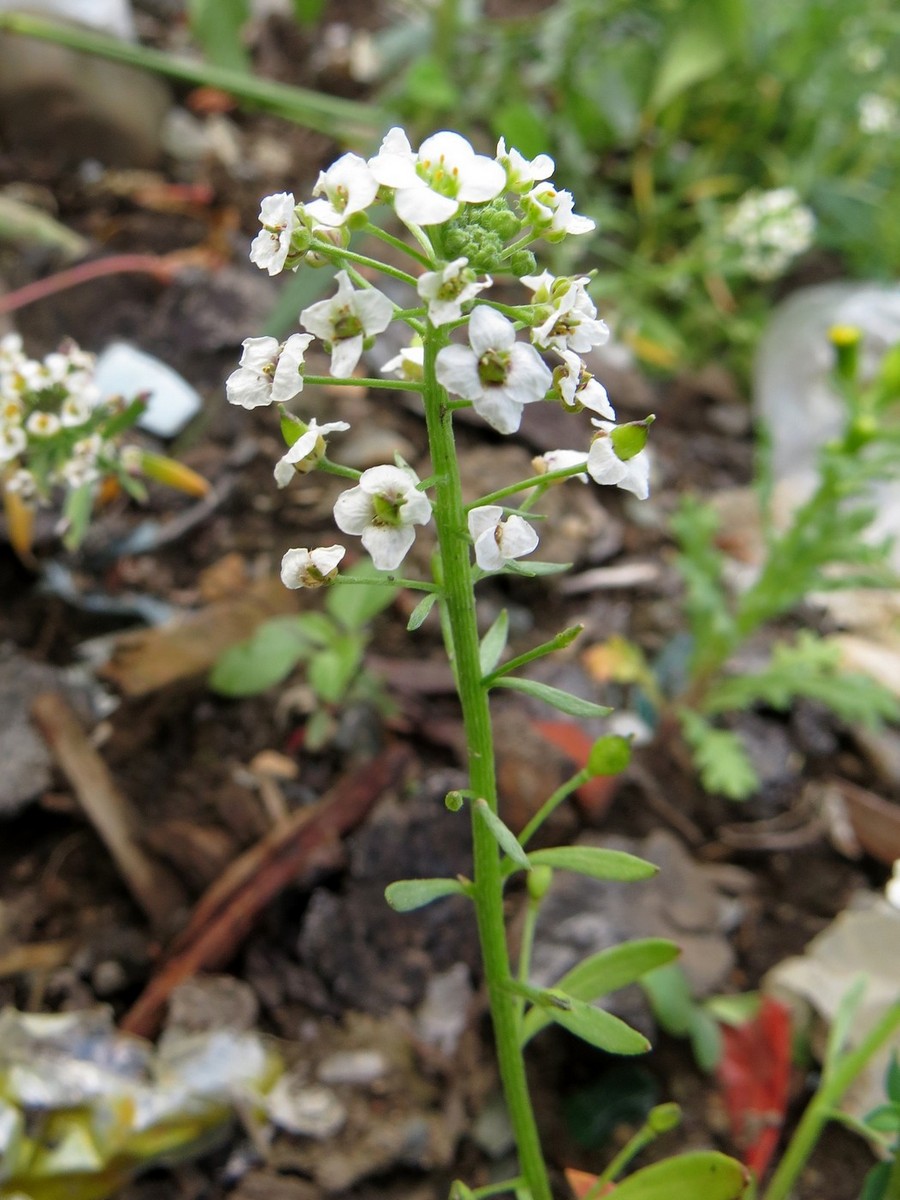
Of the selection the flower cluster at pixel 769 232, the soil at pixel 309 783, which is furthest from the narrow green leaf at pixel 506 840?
the flower cluster at pixel 769 232

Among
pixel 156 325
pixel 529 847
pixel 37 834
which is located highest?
pixel 156 325

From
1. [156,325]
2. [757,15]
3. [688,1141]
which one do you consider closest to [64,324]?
[156,325]

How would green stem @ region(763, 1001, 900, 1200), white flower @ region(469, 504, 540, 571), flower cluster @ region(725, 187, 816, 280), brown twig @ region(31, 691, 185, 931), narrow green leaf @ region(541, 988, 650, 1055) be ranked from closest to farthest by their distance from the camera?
white flower @ region(469, 504, 540, 571) < narrow green leaf @ region(541, 988, 650, 1055) < green stem @ region(763, 1001, 900, 1200) < brown twig @ region(31, 691, 185, 931) < flower cluster @ region(725, 187, 816, 280)

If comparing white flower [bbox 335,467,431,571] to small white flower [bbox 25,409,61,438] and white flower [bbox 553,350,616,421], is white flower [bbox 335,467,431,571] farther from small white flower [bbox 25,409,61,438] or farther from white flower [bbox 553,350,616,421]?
small white flower [bbox 25,409,61,438]

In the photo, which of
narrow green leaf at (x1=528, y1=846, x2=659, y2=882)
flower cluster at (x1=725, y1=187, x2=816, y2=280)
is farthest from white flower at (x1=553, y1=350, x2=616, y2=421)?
flower cluster at (x1=725, y1=187, x2=816, y2=280)

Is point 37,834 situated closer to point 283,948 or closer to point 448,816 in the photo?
point 283,948

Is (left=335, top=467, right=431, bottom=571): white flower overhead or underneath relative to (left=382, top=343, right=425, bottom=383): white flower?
underneath

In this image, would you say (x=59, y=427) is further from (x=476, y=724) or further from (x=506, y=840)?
(x=506, y=840)
